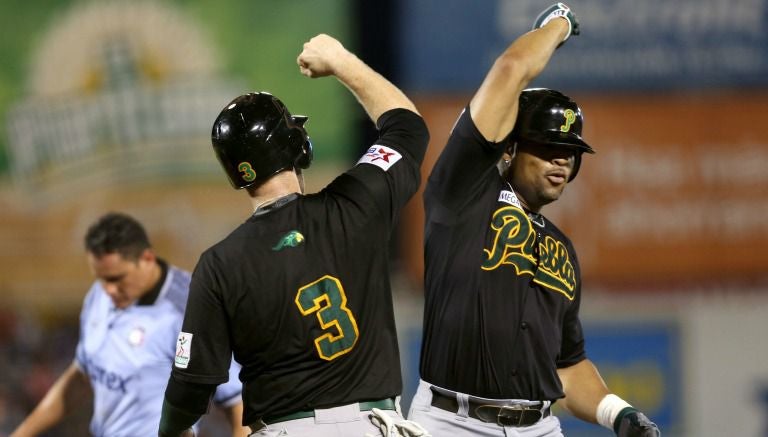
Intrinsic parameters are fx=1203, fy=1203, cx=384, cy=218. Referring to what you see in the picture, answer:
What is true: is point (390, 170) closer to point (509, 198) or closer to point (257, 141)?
point (257, 141)

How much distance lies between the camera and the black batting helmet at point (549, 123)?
4.21 metres

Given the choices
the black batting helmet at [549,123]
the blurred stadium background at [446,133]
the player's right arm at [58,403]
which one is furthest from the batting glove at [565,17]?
the blurred stadium background at [446,133]

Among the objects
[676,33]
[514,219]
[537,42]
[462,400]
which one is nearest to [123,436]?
[462,400]

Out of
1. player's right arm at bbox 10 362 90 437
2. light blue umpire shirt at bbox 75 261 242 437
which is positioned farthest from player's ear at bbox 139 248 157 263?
player's right arm at bbox 10 362 90 437

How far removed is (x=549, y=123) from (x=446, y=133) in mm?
5250

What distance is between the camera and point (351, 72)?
11.9 feet

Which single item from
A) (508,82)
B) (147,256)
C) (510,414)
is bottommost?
(510,414)

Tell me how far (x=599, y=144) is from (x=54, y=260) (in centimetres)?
454

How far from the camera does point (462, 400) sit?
4.07 m

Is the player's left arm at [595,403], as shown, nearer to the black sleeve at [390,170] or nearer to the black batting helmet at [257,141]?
the black sleeve at [390,170]

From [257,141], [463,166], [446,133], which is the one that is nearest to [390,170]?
[257,141]

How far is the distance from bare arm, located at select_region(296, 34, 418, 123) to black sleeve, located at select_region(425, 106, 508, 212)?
0.92 ft

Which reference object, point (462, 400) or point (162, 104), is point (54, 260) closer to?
point (162, 104)

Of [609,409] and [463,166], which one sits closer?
[463,166]
